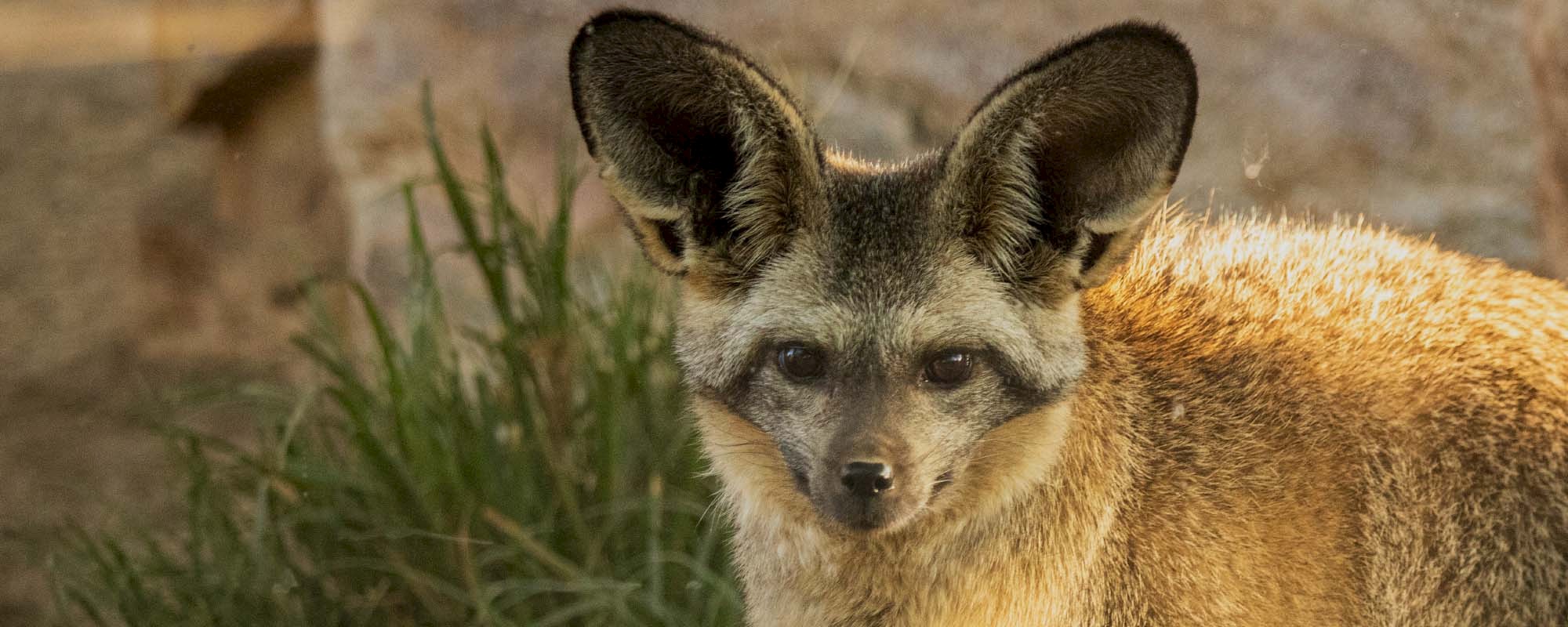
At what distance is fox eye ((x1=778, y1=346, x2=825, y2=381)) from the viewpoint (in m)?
2.74

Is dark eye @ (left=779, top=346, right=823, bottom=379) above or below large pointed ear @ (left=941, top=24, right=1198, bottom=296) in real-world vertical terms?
below

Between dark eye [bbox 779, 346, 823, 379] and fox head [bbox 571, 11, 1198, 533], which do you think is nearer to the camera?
fox head [bbox 571, 11, 1198, 533]

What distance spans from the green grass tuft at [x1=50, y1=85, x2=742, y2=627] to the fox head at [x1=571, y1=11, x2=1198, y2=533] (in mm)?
1507

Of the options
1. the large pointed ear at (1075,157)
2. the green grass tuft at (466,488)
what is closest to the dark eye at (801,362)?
the large pointed ear at (1075,157)

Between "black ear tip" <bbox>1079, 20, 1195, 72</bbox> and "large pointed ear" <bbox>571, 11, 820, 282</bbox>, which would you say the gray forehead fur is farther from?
"black ear tip" <bbox>1079, 20, 1195, 72</bbox>

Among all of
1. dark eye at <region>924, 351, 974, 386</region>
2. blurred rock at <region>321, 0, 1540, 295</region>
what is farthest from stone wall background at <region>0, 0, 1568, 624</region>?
dark eye at <region>924, 351, 974, 386</region>

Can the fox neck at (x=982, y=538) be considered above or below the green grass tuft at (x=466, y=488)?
above

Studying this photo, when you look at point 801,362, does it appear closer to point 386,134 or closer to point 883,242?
point 883,242

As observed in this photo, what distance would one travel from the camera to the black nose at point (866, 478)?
8.39ft

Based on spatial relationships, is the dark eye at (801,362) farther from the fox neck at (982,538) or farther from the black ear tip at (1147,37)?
the black ear tip at (1147,37)

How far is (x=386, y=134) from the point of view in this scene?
237 inches

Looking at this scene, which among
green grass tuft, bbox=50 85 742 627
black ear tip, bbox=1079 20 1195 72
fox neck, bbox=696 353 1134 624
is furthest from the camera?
green grass tuft, bbox=50 85 742 627

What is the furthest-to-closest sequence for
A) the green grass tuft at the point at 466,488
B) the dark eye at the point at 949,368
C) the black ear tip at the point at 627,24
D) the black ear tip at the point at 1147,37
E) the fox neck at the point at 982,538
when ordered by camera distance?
the green grass tuft at the point at 466,488, the fox neck at the point at 982,538, the dark eye at the point at 949,368, the black ear tip at the point at 627,24, the black ear tip at the point at 1147,37

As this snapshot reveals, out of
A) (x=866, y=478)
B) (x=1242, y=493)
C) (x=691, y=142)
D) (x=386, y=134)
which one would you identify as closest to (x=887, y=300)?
(x=866, y=478)
